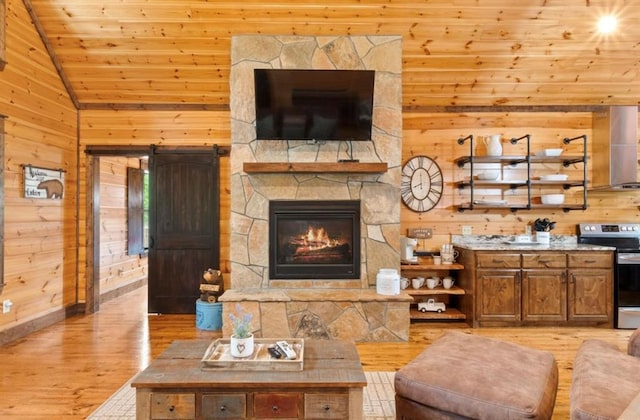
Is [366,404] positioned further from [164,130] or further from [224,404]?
[164,130]

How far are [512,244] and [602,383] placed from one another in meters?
2.97

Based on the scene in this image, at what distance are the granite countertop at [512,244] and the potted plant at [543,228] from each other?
3.0 inches

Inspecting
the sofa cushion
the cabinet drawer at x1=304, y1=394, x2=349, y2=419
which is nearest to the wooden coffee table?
the cabinet drawer at x1=304, y1=394, x2=349, y2=419

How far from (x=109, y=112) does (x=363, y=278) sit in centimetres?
380

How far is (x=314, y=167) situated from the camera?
390 cm

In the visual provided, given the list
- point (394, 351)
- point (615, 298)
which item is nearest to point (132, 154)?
point (394, 351)

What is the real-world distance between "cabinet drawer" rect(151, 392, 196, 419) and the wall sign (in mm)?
3243

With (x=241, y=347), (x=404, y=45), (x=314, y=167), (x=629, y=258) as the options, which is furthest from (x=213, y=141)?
(x=629, y=258)

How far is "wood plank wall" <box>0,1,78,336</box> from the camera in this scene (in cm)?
378

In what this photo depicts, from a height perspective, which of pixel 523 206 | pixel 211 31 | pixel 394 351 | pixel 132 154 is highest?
pixel 211 31

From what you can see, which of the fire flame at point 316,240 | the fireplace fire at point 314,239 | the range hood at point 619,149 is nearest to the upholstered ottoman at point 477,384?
the fireplace fire at point 314,239

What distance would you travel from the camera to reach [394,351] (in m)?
3.60

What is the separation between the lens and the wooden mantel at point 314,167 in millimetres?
3883

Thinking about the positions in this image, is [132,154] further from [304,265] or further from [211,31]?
[304,265]
